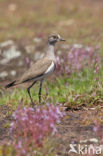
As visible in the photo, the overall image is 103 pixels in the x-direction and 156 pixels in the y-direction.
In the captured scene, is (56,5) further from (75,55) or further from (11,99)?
(11,99)

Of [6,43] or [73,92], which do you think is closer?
[73,92]

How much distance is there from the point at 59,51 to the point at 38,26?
3402mm

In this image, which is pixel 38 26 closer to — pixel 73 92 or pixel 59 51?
pixel 59 51

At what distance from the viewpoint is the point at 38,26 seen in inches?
566

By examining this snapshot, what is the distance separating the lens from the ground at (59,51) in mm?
5551

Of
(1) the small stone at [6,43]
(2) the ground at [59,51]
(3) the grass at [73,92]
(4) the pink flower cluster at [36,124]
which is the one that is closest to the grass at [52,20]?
(2) the ground at [59,51]

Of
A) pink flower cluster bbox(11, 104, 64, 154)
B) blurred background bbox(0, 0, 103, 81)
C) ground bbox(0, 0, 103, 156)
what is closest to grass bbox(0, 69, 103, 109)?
ground bbox(0, 0, 103, 156)

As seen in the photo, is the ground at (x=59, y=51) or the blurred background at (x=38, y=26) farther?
the blurred background at (x=38, y=26)

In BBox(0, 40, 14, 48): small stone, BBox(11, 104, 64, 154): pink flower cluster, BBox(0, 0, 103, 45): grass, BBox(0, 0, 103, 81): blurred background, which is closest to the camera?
BBox(11, 104, 64, 154): pink flower cluster

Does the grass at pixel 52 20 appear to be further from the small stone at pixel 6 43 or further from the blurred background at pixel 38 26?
the small stone at pixel 6 43

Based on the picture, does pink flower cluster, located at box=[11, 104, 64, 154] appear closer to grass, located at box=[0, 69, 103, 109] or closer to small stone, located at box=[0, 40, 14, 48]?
grass, located at box=[0, 69, 103, 109]

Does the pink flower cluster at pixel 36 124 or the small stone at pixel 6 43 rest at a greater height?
the small stone at pixel 6 43

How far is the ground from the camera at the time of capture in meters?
5.55

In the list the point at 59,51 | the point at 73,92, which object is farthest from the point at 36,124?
the point at 59,51
